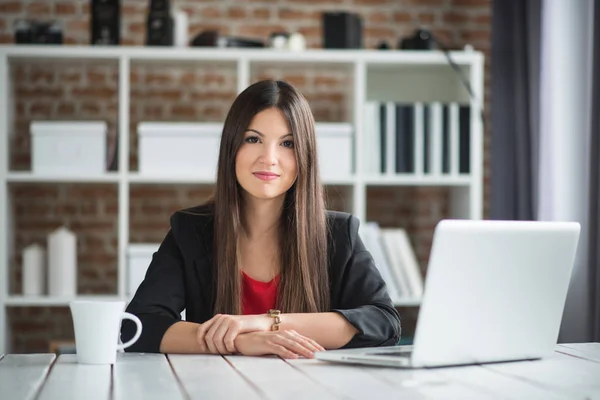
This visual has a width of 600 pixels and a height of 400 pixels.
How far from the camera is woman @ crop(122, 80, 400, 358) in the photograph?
2037mm

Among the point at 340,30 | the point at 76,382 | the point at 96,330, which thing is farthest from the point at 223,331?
the point at 340,30

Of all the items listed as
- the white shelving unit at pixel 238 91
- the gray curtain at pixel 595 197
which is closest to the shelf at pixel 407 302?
the white shelving unit at pixel 238 91

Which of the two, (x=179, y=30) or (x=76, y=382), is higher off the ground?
(x=179, y=30)

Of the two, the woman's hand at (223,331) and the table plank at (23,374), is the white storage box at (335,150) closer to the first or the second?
the woman's hand at (223,331)

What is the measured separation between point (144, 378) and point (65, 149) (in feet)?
6.96

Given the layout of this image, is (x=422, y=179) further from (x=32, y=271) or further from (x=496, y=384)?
(x=496, y=384)

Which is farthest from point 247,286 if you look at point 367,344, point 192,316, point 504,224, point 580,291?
point 580,291

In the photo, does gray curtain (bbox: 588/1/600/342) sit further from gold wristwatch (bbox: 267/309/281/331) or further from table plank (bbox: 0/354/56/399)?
table plank (bbox: 0/354/56/399)

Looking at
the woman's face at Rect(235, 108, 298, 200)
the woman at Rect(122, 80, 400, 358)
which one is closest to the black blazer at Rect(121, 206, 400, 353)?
the woman at Rect(122, 80, 400, 358)

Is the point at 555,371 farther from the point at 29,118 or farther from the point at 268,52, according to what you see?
the point at 29,118

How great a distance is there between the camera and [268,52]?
3391 millimetres

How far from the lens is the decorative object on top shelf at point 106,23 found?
11.1ft

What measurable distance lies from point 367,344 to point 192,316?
470 mm

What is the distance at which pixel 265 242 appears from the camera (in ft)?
7.09
